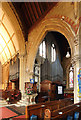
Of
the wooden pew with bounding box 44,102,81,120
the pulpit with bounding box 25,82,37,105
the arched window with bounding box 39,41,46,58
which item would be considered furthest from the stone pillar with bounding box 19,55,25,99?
the wooden pew with bounding box 44,102,81,120

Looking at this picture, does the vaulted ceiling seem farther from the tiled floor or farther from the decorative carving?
the tiled floor

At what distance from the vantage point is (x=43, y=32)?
824 cm

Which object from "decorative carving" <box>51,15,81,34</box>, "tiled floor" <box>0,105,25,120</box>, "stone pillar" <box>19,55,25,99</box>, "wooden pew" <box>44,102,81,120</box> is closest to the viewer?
"wooden pew" <box>44,102,81,120</box>

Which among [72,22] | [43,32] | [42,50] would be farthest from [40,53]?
[72,22]

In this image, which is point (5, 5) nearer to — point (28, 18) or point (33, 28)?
point (28, 18)

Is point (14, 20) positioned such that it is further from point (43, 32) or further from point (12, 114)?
point (12, 114)

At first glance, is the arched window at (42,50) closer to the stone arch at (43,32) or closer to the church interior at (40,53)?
the church interior at (40,53)

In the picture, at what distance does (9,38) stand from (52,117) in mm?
10101

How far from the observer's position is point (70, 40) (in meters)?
5.75

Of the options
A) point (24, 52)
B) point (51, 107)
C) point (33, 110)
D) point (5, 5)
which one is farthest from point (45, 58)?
point (33, 110)

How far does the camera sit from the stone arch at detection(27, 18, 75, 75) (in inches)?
231

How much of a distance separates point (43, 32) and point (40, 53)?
138 inches

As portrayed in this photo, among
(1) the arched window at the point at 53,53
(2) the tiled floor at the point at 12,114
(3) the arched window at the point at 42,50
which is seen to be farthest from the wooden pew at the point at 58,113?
(1) the arched window at the point at 53,53

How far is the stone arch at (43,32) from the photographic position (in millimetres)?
5871
